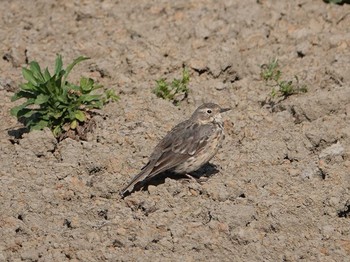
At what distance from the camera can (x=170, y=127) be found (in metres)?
10.3

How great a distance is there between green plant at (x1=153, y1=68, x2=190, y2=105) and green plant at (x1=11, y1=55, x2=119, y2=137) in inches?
34.0

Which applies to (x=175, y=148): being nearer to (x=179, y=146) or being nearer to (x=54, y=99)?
(x=179, y=146)

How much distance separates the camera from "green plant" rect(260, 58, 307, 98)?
11.0 metres

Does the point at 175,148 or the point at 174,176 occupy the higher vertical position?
the point at 175,148

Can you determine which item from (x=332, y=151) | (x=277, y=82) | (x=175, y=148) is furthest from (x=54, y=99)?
(x=332, y=151)

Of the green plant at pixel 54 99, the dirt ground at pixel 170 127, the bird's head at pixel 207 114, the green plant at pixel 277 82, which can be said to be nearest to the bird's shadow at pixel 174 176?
the dirt ground at pixel 170 127

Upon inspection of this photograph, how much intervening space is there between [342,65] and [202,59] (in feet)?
6.02

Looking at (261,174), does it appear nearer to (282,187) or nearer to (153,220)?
(282,187)

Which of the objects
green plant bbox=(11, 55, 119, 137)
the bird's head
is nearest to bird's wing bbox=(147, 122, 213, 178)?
the bird's head

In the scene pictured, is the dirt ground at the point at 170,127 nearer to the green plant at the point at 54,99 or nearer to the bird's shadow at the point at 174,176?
the bird's shadow at the point at 174,176

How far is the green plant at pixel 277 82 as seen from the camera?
11.0 metres

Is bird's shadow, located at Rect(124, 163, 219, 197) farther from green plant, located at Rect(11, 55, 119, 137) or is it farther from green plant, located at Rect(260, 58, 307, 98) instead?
green plant, located at Rect(260, 58, 307, 98)

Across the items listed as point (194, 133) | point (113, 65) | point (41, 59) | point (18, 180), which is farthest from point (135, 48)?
point (18, 180)

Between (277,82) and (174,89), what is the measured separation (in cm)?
139
